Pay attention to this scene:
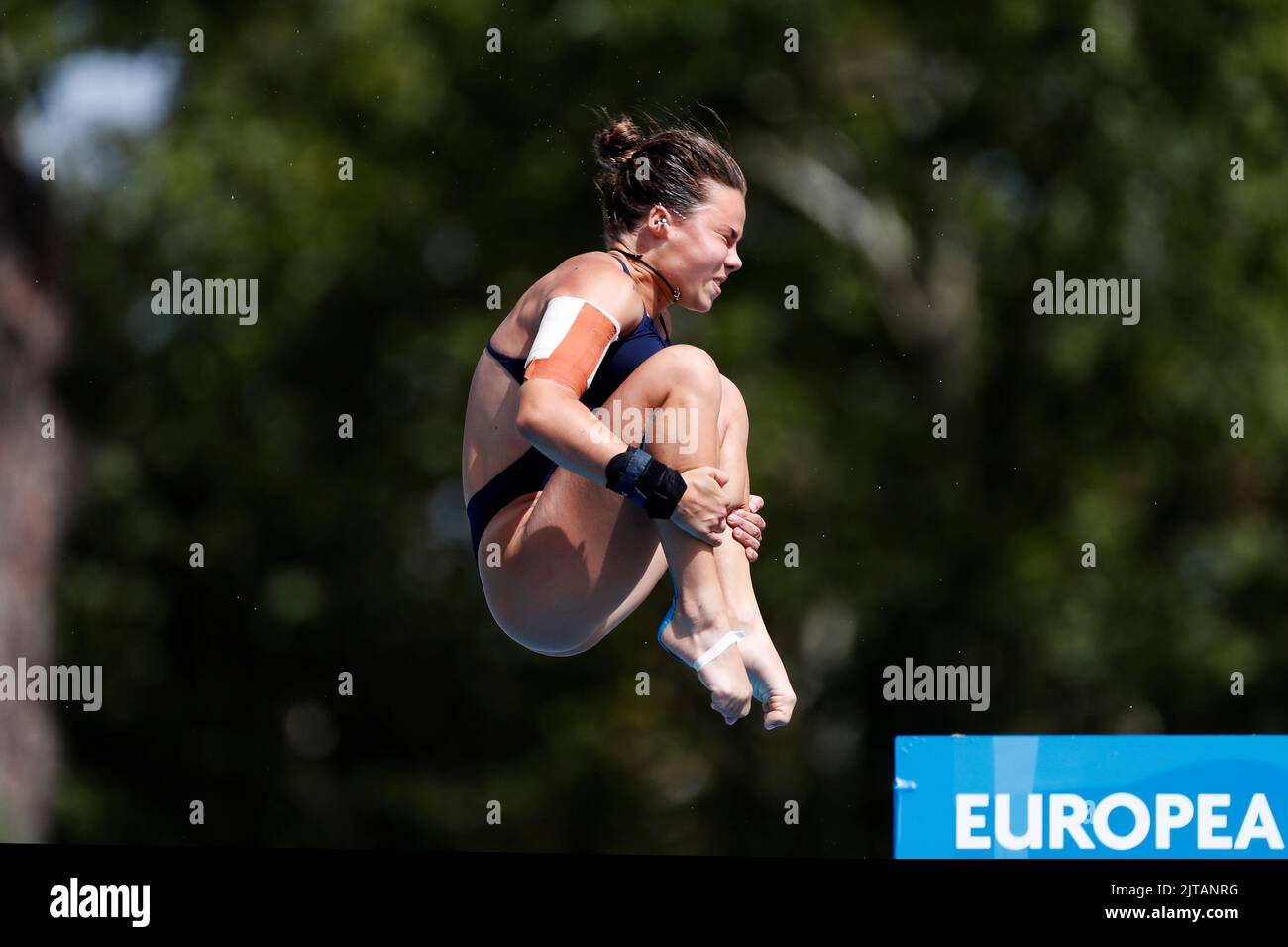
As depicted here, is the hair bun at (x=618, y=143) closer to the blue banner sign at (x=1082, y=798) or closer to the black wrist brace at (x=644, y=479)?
the black wrist brace at (x=644, y=479)

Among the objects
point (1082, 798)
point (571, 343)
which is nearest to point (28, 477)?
point (1082, 798)

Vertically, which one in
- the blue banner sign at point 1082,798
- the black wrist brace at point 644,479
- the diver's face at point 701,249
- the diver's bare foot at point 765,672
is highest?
the diver's face at point 701,249

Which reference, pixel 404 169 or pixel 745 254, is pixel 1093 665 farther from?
pixel 404 169

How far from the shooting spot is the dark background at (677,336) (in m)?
13.5

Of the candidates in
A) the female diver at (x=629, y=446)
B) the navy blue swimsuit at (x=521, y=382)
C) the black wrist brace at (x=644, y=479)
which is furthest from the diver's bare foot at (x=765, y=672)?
the navy blue swimsuit at (x=521, y=382)

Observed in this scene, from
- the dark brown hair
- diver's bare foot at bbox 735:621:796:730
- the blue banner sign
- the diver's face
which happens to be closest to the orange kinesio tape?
the diver's face

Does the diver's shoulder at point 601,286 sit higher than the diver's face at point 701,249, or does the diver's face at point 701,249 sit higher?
the diver's face at point 701,249

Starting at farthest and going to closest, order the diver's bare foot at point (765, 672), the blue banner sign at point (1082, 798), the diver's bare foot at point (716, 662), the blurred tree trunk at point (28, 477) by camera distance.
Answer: the blurred tree trunk at point (28, 477), the blue banner sign at point (1082, 798), the diver's bare foot at point (765, 672), the diver's bare foot at point (716, 662)

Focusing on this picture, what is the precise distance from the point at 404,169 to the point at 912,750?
8.98 meters

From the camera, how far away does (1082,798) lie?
22.0 feet

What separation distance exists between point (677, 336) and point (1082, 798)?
24.6 ft

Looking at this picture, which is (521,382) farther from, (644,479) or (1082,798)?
(1082,798)

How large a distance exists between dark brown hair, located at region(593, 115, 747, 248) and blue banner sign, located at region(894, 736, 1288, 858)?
2.39 metres

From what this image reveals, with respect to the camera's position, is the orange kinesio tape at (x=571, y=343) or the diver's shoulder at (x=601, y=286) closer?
the orange kinesio tape at (x=571, y=343)
